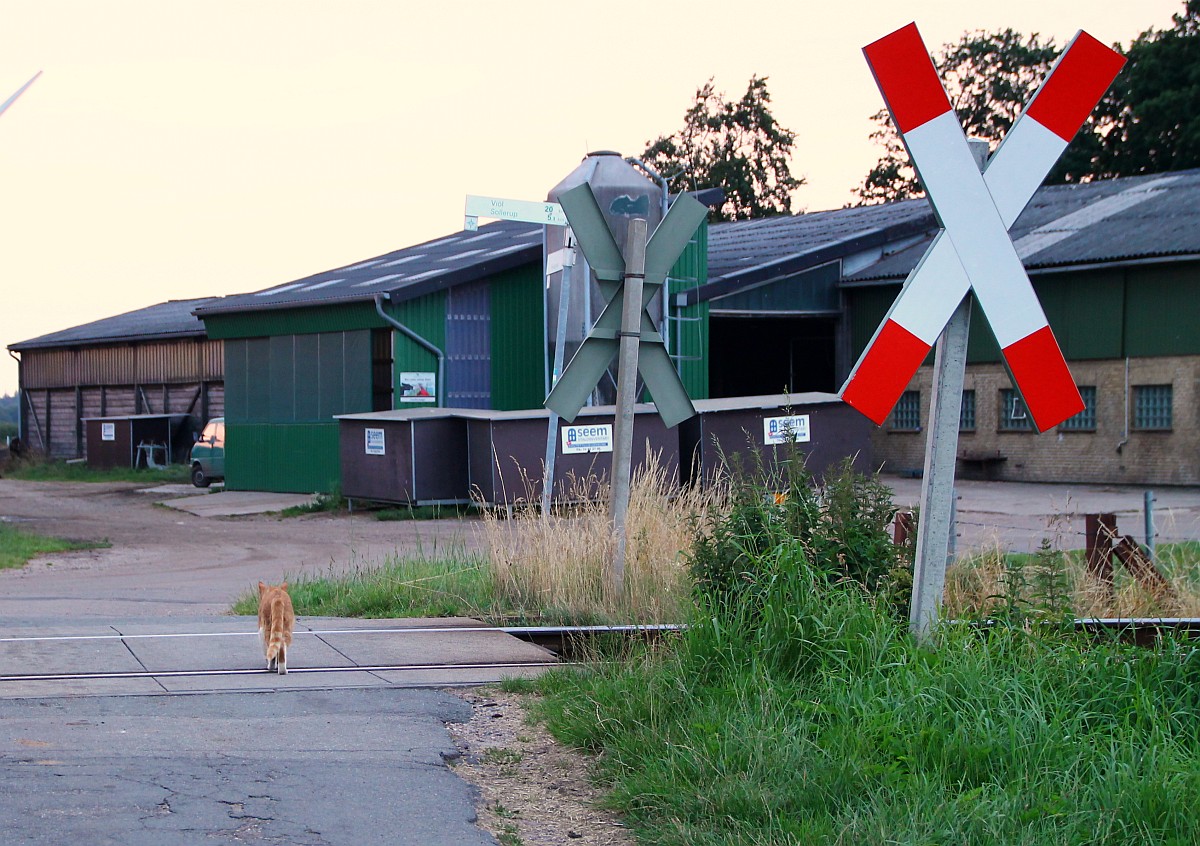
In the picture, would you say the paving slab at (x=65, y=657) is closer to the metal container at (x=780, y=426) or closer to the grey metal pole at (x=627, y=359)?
the grey metal pole at (x=627, y=359)

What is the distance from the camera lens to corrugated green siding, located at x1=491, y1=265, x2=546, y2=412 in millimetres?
26719

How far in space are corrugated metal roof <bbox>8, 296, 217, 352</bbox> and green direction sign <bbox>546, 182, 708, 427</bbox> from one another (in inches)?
1305

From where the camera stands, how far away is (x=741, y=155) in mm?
66188

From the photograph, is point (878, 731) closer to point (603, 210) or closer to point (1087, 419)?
point (603, 210)

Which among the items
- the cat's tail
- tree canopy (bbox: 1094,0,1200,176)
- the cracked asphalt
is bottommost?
the cracked asphalt

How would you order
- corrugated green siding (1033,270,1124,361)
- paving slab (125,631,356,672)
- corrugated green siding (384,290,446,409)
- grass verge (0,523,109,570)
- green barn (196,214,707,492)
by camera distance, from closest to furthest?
paving slab (125,631,356,672), grass verge (0,523,109,570), corrugated green siding (384,290,446,409), green barn (196,214,707,492), corrugated green siding (1033,270,1124,361)

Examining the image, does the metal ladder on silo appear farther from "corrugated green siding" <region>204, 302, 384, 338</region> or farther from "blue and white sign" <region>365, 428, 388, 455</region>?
"blue and white sign" <region>365, 428, 388, 455</region>

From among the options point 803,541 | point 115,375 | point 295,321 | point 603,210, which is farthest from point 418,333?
point 115,375

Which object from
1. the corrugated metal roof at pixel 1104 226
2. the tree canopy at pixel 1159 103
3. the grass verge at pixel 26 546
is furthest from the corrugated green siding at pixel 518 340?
the tree canopy at pixel 1159 103

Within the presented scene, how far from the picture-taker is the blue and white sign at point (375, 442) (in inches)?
890

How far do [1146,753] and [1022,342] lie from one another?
6.39 ft

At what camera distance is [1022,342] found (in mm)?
6016

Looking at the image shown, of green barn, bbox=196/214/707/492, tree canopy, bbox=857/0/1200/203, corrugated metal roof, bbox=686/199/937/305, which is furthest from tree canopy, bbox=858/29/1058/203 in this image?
green barn, bbox=196/214/707/492

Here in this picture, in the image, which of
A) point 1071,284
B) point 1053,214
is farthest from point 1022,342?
point 1053,214
